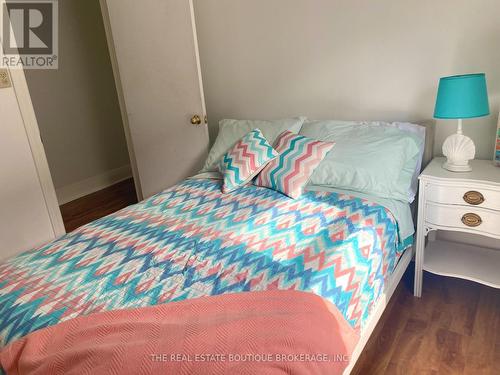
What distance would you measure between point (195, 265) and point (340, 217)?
660mm

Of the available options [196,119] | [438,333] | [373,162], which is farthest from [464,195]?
[196,119]

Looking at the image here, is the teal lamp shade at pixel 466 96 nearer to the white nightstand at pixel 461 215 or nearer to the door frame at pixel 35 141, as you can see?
the white nightstand at pixel 461 215

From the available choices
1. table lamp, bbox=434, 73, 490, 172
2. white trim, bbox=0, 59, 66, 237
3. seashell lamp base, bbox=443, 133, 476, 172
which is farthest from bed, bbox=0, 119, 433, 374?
white trim, bbox=0, 59, 66, 237

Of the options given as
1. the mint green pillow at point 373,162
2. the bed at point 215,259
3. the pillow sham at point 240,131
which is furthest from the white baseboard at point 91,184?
the mint green pillow at point 373,162

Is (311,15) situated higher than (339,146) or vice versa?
(311,15)

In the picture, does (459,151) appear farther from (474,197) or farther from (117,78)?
(117,78)

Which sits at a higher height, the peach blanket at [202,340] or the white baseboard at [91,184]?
the peach blanket at [202,340]

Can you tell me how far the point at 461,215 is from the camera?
1.87 meters

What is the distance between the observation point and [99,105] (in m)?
4.22

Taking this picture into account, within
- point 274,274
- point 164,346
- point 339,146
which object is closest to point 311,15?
point 339,146

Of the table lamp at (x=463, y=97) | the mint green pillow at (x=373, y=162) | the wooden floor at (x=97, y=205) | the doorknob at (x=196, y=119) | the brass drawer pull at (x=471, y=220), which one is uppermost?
the table lamp at (x=463, y=97)

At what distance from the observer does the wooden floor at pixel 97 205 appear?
3.51 m

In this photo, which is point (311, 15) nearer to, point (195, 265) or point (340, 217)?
Answer: point (340, 217)

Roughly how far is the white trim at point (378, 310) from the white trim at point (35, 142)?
2.18 m
